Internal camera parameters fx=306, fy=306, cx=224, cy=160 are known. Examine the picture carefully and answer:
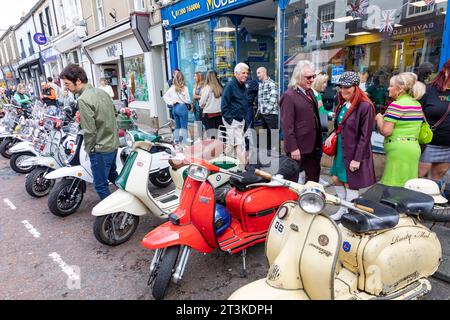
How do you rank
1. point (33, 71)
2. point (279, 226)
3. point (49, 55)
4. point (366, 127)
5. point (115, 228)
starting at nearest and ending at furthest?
point (279, 226)
point (366, 127)
point (115, 228)
point (49, 55)
point (33, 71)

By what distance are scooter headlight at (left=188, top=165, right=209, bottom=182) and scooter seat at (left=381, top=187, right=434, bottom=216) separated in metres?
1.38

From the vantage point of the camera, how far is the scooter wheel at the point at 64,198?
13.6 ft

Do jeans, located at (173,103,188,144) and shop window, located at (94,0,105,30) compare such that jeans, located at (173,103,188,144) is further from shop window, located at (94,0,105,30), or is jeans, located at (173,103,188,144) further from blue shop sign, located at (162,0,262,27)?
shop window, located at (94,0,105,30)

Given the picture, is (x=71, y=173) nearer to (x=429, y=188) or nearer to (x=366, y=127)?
(x=366, y=127)

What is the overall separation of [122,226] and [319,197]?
8.31ft

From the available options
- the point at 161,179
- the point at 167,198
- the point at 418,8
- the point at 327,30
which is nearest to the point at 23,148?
the point at 161,179

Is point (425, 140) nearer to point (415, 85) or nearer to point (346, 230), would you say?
point (415, 85)

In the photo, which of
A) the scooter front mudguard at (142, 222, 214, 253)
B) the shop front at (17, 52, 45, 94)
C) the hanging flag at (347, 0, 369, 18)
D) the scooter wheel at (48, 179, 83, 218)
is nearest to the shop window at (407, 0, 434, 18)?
the hanging flag at (347, 0, 369, 18)

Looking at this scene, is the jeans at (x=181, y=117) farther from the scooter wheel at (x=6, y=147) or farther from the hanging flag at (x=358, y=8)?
the scooter wheel at (x=6, y=147)

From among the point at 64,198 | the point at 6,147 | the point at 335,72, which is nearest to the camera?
the point at 64,198

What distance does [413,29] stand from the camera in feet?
15.0

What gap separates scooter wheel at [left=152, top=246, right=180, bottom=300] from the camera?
2.42 metres

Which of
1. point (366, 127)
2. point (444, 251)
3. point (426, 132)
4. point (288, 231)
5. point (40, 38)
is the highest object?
point (40, 38)

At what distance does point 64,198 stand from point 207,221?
2687 mm
